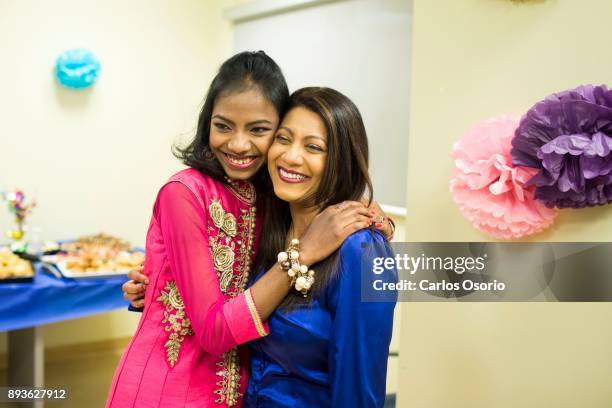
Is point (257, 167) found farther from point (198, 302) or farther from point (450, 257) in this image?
point (450, 257)

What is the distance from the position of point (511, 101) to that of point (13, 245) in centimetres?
292

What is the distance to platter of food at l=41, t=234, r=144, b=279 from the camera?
2.95 meters

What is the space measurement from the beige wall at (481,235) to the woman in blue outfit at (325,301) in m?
0.35

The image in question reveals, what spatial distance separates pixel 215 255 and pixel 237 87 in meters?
0.37

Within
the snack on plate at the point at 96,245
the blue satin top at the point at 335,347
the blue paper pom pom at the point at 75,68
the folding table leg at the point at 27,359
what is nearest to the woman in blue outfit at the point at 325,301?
the blue satin top at the point at 335,347

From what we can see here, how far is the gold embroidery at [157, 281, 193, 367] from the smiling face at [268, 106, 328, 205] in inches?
12.7

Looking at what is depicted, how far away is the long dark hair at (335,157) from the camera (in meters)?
1.12

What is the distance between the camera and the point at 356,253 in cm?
107

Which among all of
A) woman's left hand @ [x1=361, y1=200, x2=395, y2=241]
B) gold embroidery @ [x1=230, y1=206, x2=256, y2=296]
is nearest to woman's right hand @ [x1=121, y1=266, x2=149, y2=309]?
gold embroidery @ [x1=230, y1=206, x2=256, y2=296]

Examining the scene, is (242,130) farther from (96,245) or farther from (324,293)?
(96,245)

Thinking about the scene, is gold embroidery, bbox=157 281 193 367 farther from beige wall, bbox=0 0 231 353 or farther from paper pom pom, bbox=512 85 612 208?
beige wall, bbox=0 0 231 353

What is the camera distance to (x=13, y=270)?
107 inches

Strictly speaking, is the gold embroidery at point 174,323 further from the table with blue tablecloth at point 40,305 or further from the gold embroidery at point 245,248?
the table with blue tablecloth at point 40,305

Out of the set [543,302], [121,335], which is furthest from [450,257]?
[121,335]
